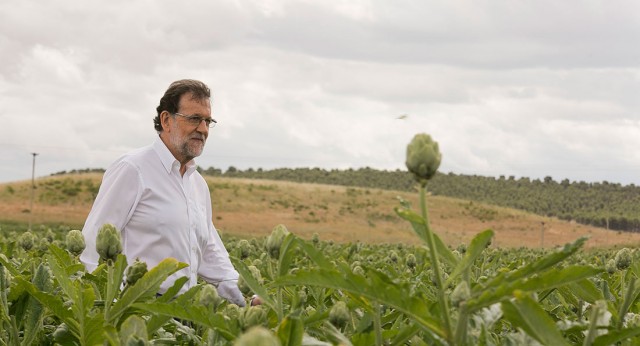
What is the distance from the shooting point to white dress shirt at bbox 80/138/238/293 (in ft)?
15.1

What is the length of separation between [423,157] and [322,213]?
2752 inches

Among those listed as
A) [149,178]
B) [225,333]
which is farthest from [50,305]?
[149,178]

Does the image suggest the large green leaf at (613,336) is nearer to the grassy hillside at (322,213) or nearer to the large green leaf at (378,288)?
the large green leaf at (378,288)

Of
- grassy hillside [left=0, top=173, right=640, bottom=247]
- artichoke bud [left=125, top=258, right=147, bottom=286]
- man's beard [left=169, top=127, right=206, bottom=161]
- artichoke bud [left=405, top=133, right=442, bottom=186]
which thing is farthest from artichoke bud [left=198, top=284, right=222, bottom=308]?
grassy hillside [left=0, top=173, right=640, bottom=247]

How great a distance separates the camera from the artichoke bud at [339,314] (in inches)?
82.2

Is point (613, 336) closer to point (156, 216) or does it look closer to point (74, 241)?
point (74, 241)

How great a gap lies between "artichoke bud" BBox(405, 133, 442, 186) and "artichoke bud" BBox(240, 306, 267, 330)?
615 mm

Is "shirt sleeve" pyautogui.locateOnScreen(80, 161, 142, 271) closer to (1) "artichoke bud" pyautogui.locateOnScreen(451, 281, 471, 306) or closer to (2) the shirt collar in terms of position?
(2) the shirt collar

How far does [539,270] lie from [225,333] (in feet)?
2.39

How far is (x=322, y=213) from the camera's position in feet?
234

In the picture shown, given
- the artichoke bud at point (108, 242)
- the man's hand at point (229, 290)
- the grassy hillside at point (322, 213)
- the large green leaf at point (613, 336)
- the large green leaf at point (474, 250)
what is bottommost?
the grassy hillside at point (322, 213)

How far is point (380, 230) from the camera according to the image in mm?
66625

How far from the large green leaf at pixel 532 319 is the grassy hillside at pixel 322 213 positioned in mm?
54194

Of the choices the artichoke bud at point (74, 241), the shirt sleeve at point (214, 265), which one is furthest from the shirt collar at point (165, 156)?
the artichoke bud at point (74, 241)
